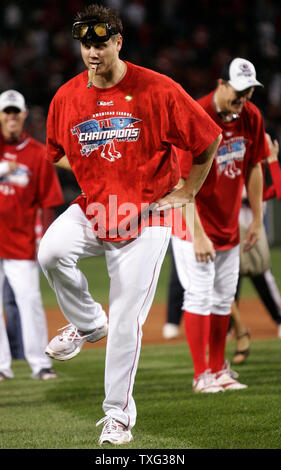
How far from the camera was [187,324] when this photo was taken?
18.5 feet

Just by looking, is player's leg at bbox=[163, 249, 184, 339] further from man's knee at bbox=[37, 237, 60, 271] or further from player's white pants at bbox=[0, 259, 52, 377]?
man's knee at bbox=[37, 237, 60, 271]

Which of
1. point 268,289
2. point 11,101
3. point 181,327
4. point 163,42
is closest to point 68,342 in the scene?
point 11,101

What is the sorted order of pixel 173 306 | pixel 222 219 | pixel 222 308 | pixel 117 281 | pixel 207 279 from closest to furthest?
pixel 117 281
pixel 207 279
pixel 222 219
pixel 222 308
pixel 173 306

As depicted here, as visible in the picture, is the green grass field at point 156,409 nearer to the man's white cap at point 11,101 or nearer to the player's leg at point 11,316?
the player's leg at point 11,316

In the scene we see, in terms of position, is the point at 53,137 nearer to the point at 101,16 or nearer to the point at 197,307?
the point at 101,16

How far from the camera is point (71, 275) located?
4.04 m

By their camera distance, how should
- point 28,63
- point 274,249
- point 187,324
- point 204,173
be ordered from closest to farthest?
point 204,173 → point 187,324 → point 274,249 → point 28,63

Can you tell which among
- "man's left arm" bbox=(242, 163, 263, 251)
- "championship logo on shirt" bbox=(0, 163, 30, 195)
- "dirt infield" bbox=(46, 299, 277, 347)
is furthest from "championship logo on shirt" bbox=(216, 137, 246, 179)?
"dirt infield" bbox=(46, 299, 277, 347)

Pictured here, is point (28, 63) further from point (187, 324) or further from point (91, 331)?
point (91, 331)

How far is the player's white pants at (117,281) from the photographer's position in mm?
4023

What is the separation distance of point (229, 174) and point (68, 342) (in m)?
1.94

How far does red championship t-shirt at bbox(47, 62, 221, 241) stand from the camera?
395cm

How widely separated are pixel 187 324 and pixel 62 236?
1.88 meters
